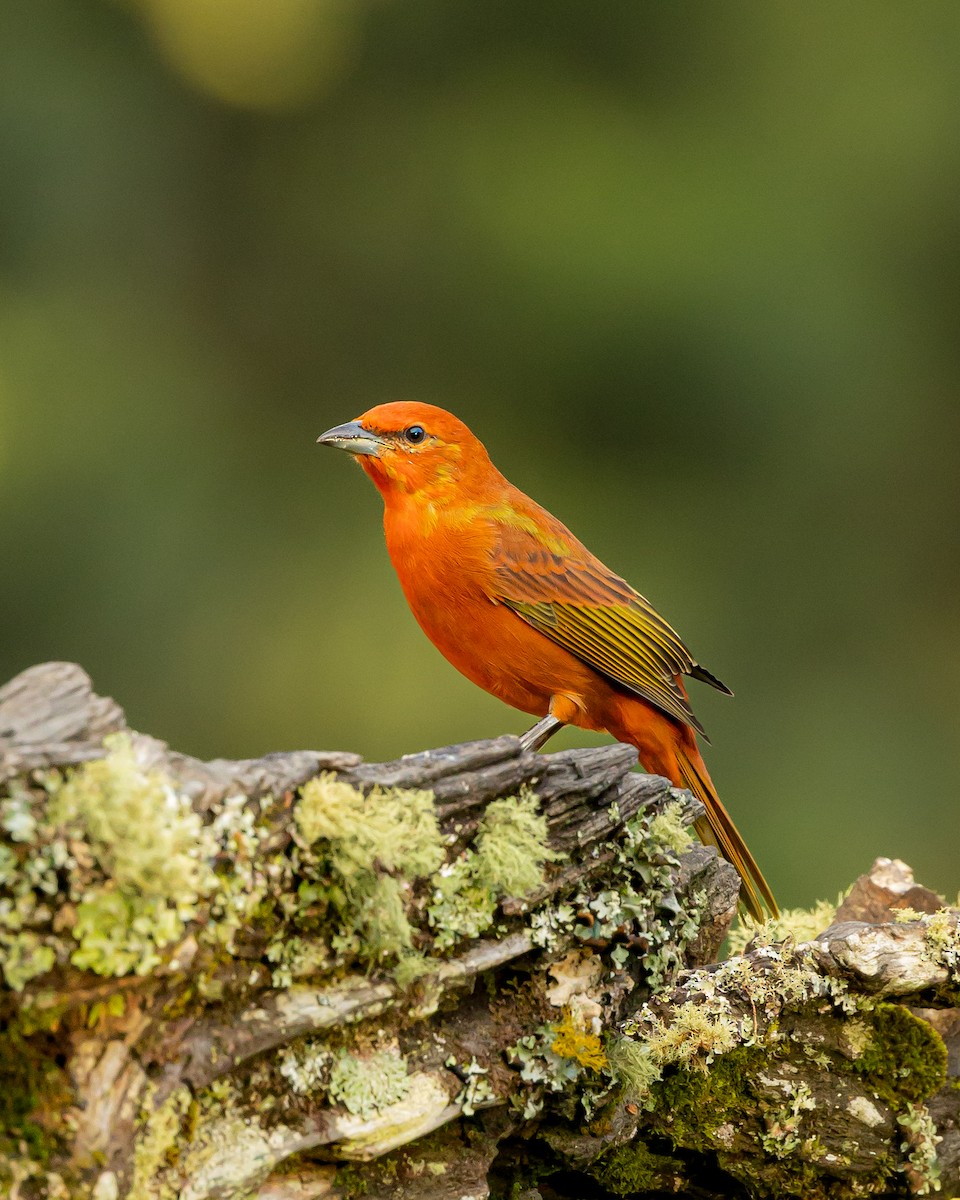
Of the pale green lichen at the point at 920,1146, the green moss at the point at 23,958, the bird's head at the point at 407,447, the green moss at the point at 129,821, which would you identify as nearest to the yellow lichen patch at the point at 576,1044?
the pale green lichen at the point at 920,1146

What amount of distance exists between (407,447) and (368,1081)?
99.2 inches

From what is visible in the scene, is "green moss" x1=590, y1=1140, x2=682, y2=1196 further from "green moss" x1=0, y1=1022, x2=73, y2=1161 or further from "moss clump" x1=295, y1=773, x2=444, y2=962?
"green moss" x1=0, y1=1022, x2=73, y2=1161

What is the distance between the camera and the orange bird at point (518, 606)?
448 cm

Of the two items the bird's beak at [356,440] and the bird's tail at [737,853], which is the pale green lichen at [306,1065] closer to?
the bird's tail at [737,853]

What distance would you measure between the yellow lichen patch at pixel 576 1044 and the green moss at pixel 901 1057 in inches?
21.5

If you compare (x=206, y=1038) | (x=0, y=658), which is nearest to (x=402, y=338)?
(x=0, y=658)

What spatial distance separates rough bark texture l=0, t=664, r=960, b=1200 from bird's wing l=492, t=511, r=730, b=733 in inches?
53.9

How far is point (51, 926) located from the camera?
2.03 metres

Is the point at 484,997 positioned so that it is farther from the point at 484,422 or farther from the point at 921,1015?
the point at 484,422

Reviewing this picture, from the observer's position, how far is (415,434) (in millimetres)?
4672

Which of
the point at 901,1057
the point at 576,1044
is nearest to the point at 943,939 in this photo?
the point at 901,1057

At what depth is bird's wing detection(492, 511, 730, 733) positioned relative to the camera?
14.7 ft

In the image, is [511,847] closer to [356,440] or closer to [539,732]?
[539,732]

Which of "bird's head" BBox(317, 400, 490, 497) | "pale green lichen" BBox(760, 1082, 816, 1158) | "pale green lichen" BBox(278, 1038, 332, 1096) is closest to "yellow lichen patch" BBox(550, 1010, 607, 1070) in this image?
"pale green lichen" BBox(760, 1082, 816, 1158)
